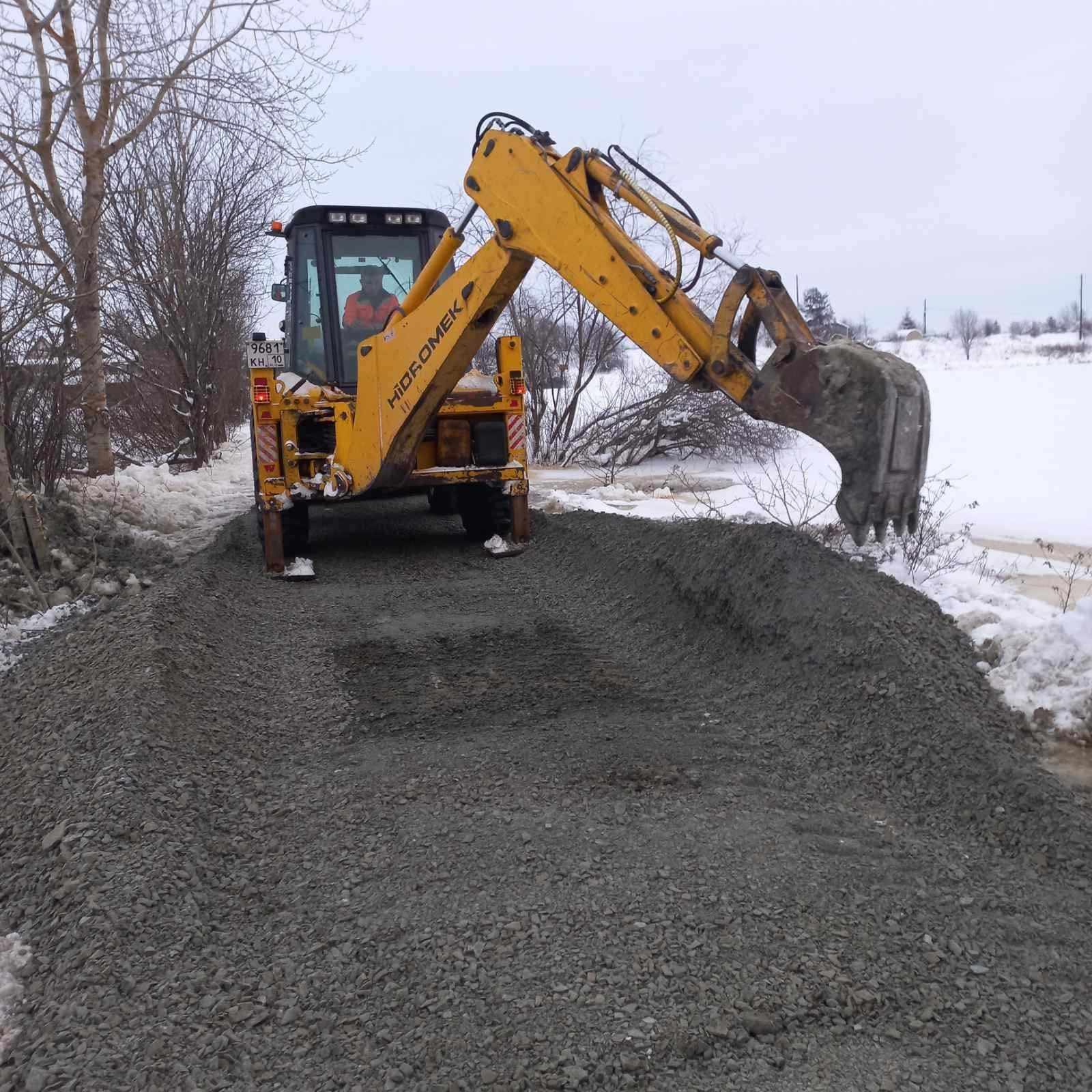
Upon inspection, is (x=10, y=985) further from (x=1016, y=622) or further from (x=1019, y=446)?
(x=1019, y=446)

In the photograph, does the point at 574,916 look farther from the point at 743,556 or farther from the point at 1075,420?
the point at 1075,420

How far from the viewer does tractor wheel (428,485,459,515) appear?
→ 35.2ft

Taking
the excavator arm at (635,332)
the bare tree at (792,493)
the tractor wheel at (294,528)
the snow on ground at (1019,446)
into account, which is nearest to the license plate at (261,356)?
the excavator arm at (635,332)

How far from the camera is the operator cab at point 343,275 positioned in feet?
27.8

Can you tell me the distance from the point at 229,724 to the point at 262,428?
3.81 meters

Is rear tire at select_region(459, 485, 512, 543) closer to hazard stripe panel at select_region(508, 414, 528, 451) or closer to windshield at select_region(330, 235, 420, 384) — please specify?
hazard stripe panel at select_region(508, 414, 528, 451)

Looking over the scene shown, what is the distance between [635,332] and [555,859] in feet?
9.20

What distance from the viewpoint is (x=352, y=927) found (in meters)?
2.85

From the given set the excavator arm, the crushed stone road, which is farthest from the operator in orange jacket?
the crushed stone road

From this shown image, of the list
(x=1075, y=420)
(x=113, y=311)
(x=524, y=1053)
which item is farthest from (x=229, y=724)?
(x=1075, y=420)

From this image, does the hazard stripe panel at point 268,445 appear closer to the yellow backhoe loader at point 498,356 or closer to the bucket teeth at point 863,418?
the yellow backhoe loader at point 498,356

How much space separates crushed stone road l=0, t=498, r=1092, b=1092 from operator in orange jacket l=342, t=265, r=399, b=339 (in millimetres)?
3771

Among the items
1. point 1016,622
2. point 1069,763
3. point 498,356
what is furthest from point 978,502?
point 1069,763

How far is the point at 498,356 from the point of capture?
27.3 ft
